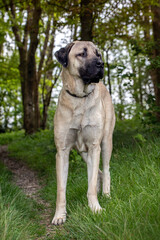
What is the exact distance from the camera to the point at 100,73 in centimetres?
362

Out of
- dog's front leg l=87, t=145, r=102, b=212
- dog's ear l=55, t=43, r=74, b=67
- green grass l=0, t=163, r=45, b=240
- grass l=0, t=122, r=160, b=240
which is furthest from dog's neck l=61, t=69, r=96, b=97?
green grass l=0, t=163, r=45, b=240

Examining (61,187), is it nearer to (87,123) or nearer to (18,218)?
(18,218)

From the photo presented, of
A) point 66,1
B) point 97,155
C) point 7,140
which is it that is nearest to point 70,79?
point 97,155

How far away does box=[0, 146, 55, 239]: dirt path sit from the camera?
13.0 feet

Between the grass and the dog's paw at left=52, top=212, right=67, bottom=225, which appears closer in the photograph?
the grass

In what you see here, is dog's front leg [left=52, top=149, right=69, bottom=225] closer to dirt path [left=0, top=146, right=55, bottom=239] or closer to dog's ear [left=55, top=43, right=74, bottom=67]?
dirt path [left=0, top=146, right=55, bottom=239]

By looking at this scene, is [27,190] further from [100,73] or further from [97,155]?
[100,73]

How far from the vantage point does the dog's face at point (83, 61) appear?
358 centimetres

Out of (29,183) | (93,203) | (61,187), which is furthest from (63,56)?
(29,183)

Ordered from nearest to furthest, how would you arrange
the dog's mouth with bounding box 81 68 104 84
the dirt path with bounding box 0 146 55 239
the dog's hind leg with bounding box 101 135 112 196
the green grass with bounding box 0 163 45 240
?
the green grass with bounding box 0 163 45 240 < the dog's mouth with bounding box 81 68 104 84 < the dirt path with bounding box 0 146 55 239 < the dog's hind leg with bounding box 101 135 112 196

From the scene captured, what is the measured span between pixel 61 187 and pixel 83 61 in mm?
1606

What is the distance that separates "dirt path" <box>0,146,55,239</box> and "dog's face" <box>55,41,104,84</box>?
1869 mm

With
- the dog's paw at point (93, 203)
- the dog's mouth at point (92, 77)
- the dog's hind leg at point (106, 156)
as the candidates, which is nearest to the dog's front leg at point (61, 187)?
the dog's paw at point (93, 203)

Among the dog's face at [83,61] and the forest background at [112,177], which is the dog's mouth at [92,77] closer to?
the dog's face at [83,61]
